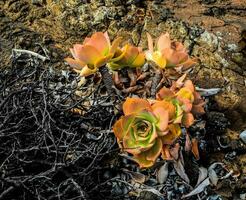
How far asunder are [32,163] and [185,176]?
1.22 ft

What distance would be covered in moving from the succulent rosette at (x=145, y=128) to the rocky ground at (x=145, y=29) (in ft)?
1.28

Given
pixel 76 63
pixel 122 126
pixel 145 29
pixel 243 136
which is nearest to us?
pixel 122 126

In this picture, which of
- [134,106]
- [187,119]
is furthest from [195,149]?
[134,106]

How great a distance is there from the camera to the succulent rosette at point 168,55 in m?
1.55

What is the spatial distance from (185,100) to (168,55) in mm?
128

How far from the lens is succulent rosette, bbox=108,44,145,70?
5.16 feet

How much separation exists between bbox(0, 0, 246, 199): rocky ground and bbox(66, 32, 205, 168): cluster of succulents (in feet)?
0.98

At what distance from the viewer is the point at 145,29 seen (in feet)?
6.57

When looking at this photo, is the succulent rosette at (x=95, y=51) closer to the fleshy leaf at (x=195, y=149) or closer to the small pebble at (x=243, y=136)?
the fleshy leaf at (x=195, y=149)

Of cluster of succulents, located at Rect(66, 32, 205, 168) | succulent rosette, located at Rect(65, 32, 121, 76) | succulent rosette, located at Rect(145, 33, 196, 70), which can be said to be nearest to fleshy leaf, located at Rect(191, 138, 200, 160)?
cluster of succulents, located at Rect(66, 32, 205, 168)

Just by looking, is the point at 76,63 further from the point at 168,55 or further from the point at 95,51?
the point at 168,55

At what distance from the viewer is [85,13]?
2.00 meters

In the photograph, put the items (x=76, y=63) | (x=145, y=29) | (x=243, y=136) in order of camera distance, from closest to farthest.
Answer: (x=76, y=63) → (x=243, y=136) → (x=145, y=29)

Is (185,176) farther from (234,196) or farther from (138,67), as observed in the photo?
(138,67)
